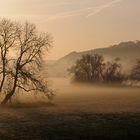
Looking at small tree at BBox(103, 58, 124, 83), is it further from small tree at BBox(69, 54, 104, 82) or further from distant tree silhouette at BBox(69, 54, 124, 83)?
small tree at BBox(69, 54, 104, 82)

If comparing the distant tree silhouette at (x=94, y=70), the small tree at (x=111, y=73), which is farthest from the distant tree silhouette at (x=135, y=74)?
the small tree at (x=111, y=73)

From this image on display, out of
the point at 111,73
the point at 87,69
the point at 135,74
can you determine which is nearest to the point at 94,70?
the point at 87,69

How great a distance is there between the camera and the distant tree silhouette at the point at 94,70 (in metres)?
110

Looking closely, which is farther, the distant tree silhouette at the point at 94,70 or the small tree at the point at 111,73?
the small tree at the point at 111,73

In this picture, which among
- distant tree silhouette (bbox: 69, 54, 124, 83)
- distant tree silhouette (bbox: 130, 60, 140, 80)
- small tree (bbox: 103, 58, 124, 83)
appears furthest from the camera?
distant tree silhouette (bbox: 130, 60, 140, 80)

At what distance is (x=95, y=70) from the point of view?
11156 cm

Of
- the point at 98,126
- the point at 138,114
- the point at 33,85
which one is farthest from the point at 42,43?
the point at 98,126

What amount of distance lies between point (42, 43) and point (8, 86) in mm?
6331

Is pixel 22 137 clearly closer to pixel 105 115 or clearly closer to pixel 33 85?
pixel 105 115

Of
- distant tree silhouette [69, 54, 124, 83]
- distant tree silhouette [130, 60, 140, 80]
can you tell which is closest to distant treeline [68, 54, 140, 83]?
distant tree silhouette [69, 54, 124, 83]

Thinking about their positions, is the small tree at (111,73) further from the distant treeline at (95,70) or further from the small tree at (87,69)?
the small tree at (87,69)

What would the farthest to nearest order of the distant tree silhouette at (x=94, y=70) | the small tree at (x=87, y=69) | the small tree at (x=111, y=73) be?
1. the small tree at (x=111, y=73)
2. the distant tree silhouette at (x=94, y=70)
3. the small tree at (x=87, y=69)

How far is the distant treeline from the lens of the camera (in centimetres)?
11019

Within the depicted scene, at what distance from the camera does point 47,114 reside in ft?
132
